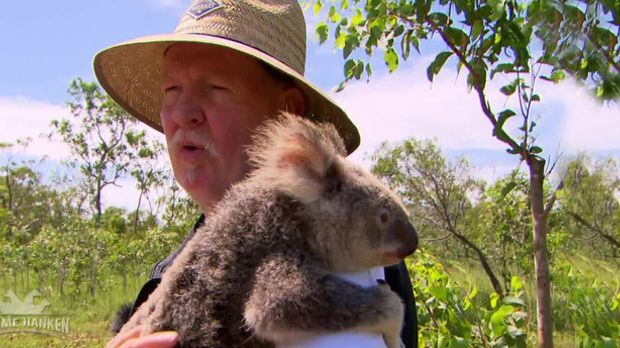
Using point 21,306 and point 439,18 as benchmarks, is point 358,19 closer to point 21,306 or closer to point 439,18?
point 439,18

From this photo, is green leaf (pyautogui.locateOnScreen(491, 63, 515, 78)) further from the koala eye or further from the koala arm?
the koala arm

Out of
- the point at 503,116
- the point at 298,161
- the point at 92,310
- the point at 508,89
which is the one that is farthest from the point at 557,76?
the point at 92,310

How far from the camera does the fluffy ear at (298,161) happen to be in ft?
4.35

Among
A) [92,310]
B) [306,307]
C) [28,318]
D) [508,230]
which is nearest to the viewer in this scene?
[306,307]

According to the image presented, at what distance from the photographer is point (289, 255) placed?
1.23 metres

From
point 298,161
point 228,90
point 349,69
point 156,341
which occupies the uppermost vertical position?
point 349,69

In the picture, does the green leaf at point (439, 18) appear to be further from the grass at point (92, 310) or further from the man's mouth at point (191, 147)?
the grass at point (92, 310)

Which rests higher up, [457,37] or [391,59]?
[391,59]

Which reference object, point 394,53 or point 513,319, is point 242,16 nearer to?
point 394,53

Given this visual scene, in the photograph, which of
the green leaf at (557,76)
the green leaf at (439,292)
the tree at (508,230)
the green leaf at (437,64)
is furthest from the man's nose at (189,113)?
the tree at (508,230)

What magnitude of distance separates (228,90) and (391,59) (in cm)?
182

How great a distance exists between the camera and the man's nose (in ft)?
5.31

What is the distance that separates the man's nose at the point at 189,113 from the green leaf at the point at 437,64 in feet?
4.10

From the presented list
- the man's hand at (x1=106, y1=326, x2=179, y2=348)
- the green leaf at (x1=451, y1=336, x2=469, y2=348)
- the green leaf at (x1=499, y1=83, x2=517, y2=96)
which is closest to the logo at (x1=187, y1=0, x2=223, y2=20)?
the man's hand at (x1=106, y1=326, x2=179, y2=348)
